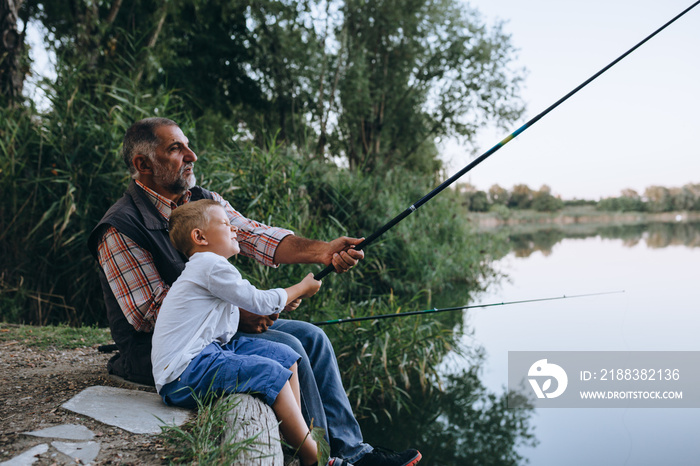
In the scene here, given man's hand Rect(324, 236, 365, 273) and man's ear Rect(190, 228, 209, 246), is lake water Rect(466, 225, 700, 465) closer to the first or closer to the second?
man's hand Rect(324, 236, 365, 273)

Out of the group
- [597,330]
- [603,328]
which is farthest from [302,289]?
[603,328]

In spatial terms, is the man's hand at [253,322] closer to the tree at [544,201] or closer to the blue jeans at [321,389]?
the blue jeans at [321,389]

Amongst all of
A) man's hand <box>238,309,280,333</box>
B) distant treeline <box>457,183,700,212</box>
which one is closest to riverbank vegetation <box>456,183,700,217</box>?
distant treeline <box>457,183,700,212</box>

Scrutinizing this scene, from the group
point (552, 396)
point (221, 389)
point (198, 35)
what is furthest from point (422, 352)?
point (198, 35)

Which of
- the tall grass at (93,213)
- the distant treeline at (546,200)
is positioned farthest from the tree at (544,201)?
the tall grass at (93,213)

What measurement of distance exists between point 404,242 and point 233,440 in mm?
4984

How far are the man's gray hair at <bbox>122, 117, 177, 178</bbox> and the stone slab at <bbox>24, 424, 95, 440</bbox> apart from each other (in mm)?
966

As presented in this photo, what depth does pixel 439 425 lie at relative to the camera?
12.5 ft

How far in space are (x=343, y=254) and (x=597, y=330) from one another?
4.57 m

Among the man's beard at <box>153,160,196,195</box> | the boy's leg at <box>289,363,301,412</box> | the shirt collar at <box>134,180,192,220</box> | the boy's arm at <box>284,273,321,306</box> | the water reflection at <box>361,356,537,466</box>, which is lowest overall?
the water reflection at <box>361,356,537,466</box>

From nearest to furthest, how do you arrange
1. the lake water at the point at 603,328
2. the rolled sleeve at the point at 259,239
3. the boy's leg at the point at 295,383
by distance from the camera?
the boy's leg at the point at 295,383
the rolled sleeve at the point at 259,239
the lake water at the point at 603,328

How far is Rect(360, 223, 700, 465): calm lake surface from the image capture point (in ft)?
11.8

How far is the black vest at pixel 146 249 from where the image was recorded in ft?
6.61

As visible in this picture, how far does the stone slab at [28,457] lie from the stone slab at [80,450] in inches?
1.2
